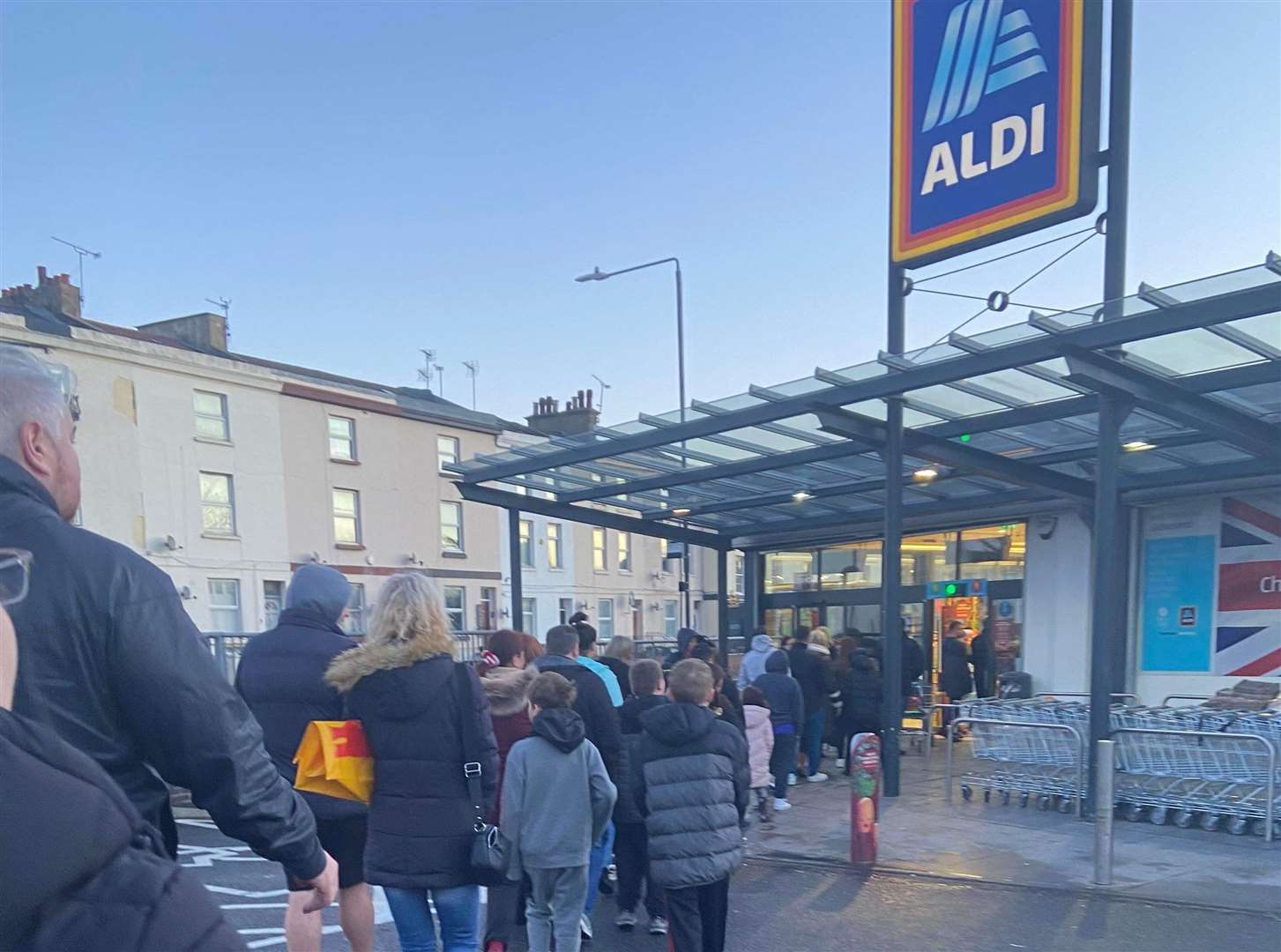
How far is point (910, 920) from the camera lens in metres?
5.85

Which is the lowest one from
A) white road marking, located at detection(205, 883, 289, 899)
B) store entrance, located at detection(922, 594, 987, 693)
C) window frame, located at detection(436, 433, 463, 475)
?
white road marking, located at detection(205, 883, 289, 899)

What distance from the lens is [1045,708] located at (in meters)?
9.66

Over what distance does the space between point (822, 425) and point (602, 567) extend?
1070 inches

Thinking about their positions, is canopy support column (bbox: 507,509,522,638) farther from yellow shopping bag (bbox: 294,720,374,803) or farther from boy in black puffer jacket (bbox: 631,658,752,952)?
yellow shopping bag (bbox: 294,720,374,803)

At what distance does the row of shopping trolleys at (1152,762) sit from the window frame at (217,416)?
2136cm

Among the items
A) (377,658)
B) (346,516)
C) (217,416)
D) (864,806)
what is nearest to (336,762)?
(377,658)

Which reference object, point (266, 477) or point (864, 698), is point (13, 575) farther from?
point (266, 477)

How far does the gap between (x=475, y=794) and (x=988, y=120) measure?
8764 mm

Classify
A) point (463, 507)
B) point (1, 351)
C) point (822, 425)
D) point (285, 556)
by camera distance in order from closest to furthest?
point (1, 351) → point (822, 425) → point (285, 556) → point (463, 507)

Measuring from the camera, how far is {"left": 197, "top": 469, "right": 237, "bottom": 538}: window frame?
24438 millimetres

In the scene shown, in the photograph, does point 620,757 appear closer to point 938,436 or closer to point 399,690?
point 399,690

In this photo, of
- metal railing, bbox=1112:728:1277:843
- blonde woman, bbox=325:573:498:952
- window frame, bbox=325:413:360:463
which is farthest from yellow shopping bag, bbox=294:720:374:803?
window frame, bbox=325:413:360:463

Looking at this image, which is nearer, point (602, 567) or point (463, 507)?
point (463, 507)

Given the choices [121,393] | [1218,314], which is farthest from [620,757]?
[121,393]
